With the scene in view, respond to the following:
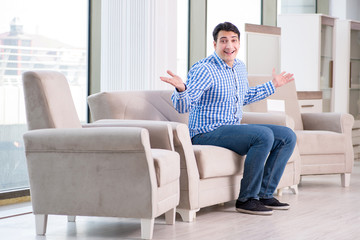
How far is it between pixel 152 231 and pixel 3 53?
192 centimetres

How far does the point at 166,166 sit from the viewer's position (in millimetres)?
3350

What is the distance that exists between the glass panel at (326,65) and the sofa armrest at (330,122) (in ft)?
6.57

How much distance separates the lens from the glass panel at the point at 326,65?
7637 mm

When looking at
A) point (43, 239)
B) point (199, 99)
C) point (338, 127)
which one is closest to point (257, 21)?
point (338, 127)

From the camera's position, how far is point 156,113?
4.40m

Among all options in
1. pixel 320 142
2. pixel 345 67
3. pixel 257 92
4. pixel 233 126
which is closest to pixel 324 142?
pixel 320 142

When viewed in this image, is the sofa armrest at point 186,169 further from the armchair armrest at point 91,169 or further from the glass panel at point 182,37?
the glass panel at point 182,37

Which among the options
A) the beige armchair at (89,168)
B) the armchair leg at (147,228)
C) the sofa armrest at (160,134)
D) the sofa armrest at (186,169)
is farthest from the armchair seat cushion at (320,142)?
the armchair leg at (147,228)

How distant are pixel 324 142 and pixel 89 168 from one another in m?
2.64

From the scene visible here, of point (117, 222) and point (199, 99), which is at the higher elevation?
point (199, 99)

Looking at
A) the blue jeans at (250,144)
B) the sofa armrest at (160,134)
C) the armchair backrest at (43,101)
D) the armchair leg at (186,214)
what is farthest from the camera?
the blue jeans at (250,144)

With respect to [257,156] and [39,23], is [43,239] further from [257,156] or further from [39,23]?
[39,23]

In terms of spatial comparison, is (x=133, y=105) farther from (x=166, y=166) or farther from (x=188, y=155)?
(x=166, y=166)

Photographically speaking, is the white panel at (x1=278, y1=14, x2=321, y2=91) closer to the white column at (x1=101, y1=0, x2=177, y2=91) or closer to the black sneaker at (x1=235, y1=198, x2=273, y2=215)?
the white column at (x1=101, y1=0, x2=177, y2=91)
